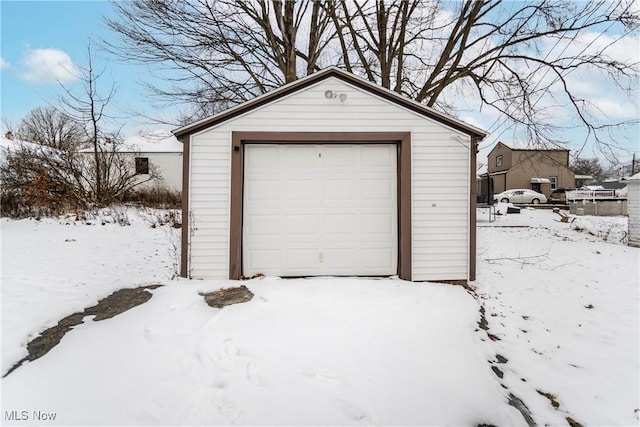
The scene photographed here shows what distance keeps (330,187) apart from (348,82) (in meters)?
1.92

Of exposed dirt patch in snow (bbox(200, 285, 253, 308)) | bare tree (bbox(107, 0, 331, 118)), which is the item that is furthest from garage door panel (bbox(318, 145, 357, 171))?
bare tree (bbox(107, 0, 331, 118))

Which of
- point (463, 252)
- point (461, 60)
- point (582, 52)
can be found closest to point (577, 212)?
point (582, 52)

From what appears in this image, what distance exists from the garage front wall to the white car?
24.9 meters

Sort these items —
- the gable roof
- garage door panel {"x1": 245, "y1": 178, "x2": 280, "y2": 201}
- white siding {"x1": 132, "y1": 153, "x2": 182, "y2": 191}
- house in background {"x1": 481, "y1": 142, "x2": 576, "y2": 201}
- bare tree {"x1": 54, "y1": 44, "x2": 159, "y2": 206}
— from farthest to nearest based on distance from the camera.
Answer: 1. house in background {"x1": 481, "y1": 142, "x2": 576, "y2": 201}
2. white siding {"x1": 132, "y1": 153, "x2": 182, "y2": 191}
3. bare tree {"x1": 54, "y1": 44, "x2": 159, "y2": 206}
4. garage door panel {"x1": 245, "y1": 178, "x2": 280, "y2": 201}
5. the gable roof

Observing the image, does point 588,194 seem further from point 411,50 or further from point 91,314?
point 91,314

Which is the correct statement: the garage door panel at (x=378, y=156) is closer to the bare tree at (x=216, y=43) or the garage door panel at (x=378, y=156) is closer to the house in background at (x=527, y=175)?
the bare tree at (x=216, y=43)

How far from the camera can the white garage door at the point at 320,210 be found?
19.1ft

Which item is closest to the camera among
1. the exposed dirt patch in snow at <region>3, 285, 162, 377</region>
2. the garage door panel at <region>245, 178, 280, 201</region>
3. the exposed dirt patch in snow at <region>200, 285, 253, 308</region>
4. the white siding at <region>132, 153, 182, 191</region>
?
the exposed dirt patch in snow at <region>3, 285, 162, 377</region>

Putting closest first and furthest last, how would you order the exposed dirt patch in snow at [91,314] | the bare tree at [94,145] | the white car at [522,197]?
1. the exposed dirt patch in snow at [91,314]
2. the bare tree at [94,145]
3. the white car at [522,197]

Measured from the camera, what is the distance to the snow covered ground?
243cm

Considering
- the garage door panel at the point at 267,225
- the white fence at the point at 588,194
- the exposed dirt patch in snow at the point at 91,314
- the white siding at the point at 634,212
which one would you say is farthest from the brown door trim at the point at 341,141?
the white fence at the point at 588,194

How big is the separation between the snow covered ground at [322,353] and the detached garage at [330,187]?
1.67 ft

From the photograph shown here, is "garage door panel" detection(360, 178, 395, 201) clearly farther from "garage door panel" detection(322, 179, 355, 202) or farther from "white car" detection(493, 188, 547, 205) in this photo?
"white car" detection(493, 188, 547, 205)

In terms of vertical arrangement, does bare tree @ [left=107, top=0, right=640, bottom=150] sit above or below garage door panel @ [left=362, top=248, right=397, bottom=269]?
above
